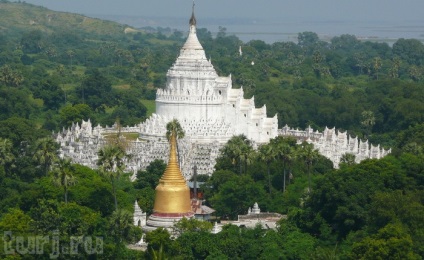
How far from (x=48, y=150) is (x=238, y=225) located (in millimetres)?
17650

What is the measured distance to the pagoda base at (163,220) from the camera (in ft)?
287

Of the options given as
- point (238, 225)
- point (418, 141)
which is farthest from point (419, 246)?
point (418, 141)

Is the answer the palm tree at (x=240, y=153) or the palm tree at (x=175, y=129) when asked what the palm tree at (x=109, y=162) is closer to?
the palm tree at (x=240, y=153)

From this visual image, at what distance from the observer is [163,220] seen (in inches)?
3467

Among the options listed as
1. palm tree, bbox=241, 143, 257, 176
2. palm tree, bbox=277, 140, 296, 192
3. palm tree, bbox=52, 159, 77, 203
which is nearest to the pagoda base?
palm tree, bbox=52, 159, 77, 203

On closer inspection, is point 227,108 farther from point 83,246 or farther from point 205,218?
point 83,246

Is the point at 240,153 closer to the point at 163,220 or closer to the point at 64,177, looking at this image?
the point at 163,220

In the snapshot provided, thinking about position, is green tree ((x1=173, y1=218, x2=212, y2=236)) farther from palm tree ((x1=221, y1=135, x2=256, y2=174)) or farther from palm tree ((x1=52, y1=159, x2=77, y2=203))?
palm tree ((x1=221, y1=135, x2=256, y2=174))

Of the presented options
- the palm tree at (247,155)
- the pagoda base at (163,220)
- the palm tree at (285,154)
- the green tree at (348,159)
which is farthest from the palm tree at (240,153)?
the pagoda base at (163,220)

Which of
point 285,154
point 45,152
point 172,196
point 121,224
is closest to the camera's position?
point 121,224

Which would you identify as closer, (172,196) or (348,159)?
(172,196)

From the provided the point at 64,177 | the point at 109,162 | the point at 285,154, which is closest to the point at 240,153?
the point at 285,154

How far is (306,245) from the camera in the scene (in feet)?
260

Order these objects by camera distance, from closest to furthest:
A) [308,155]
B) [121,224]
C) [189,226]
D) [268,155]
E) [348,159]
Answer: [121,224] < [189,226] < [308,155] < [268,155] < [348,159]
